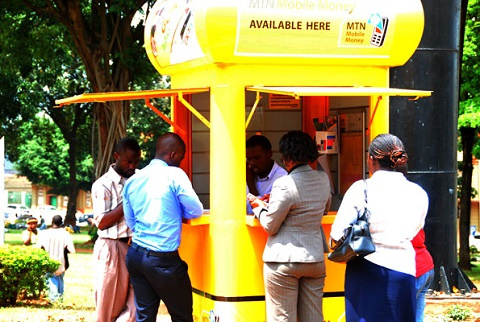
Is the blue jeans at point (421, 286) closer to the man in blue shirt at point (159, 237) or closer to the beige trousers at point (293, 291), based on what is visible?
the beige trousers at point (293, 291)

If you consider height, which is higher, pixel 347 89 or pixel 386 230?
pixel 347 89

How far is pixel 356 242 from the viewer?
573 cm

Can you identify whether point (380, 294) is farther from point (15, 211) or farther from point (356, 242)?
point (15, 211)

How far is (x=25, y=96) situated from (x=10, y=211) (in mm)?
40765

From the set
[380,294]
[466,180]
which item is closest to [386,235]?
[380,294]

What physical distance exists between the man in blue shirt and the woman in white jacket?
5.02ft

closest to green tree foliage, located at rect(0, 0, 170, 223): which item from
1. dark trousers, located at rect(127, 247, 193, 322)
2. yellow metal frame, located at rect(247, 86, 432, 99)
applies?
yellow metal frame, located at rect(247, 86, 432, 99)

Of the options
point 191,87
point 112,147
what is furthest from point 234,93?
point 112,147

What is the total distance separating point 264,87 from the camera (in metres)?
7.47

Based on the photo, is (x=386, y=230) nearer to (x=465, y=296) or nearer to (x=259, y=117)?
(x=259, y=117)

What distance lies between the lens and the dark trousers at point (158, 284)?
6.96 m

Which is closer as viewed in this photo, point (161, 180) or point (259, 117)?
point (161, 180)

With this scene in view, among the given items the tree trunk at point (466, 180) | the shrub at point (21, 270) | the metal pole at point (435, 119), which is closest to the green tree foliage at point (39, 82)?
the tree trunk at point (466, 180)

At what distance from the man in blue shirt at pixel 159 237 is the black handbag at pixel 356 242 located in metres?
1.56
